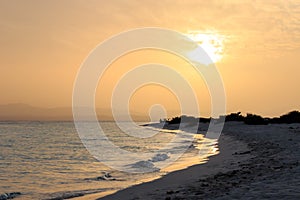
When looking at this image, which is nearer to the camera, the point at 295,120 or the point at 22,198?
the point at 22,198

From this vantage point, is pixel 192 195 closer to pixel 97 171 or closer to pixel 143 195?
pixel 143 195

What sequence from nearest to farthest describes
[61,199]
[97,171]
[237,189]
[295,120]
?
[237,189] → [61,199] → [97,171] → [295,120]

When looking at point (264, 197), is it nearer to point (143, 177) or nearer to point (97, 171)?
point (143, 177)

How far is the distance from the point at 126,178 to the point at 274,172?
31.4 feet

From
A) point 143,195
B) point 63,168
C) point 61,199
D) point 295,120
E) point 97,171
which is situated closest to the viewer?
point 143,195

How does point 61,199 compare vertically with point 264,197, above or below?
below

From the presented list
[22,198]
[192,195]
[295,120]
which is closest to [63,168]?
[22,198]

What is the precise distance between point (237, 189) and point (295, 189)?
203cm

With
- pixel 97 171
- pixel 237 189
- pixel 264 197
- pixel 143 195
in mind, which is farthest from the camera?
pixel 97 171

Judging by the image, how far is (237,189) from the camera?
42.5 ft

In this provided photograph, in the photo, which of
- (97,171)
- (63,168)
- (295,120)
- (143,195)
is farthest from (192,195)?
(295,120)

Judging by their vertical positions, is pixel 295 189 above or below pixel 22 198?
above

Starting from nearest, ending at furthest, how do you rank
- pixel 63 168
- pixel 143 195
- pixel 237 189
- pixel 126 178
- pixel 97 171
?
1. pixel 237 189
2. pixel 143 195
3. pixel 126 178
4. pixel 97 171
5. pixel 63 168

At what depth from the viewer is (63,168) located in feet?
91.7
